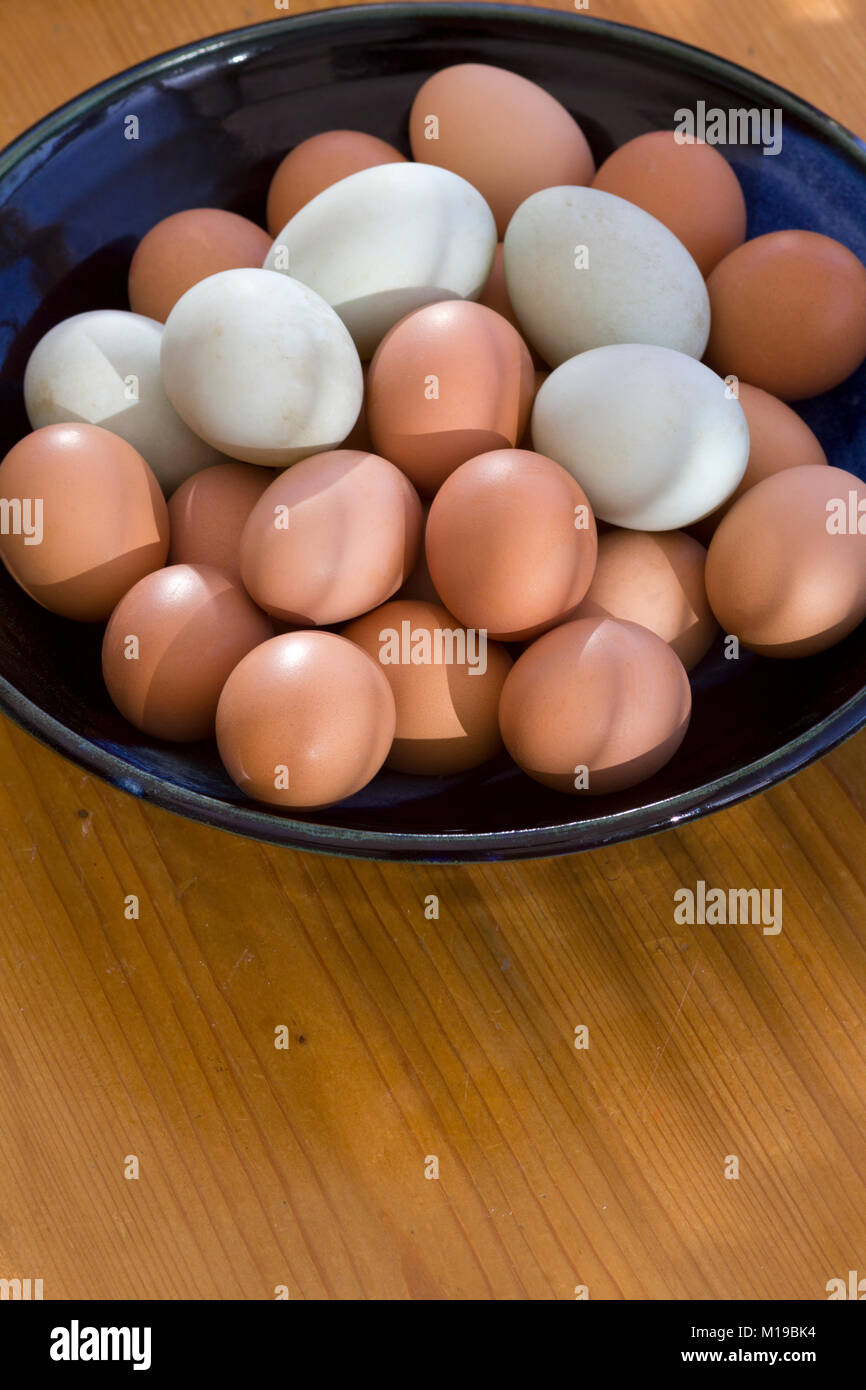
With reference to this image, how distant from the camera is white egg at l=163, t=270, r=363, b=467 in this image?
57cm

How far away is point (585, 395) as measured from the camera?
1.89 ft

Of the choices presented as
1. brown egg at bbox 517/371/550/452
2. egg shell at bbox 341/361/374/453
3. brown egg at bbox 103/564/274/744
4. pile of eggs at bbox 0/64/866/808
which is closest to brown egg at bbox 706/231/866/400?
pile of eggs at bbox 0/64/866/808

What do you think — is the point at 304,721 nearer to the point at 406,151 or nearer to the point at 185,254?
the point at 185,254

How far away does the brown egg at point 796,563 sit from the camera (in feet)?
1.84

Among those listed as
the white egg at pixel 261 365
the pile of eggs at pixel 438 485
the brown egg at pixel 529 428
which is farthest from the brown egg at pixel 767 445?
the white egg at pixel 261 365

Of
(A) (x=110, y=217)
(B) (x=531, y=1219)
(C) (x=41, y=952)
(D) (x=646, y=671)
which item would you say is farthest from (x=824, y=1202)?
(A) (x=110, y=217)

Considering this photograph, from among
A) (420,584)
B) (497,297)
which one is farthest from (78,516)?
(497,297)

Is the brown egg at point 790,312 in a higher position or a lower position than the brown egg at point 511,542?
higher

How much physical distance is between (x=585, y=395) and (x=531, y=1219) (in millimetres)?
392

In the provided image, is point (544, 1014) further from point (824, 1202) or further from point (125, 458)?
point (125, 458)

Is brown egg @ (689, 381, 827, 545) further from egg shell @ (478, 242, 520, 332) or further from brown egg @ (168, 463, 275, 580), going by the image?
brown egg @ (168, 463, 275, 580)

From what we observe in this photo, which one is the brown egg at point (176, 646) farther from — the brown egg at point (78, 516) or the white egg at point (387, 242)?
the white egg at point (387, 242)

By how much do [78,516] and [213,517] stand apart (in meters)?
0.07

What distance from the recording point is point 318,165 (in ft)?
2.27
